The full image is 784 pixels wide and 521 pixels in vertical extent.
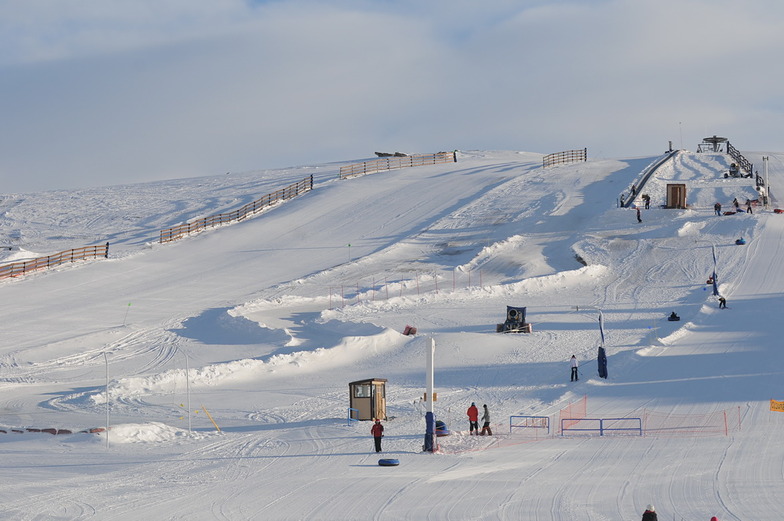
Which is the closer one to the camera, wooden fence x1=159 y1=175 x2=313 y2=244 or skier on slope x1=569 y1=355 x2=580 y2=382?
skier on slope x1=569 y1=355 x2=580 y2=382

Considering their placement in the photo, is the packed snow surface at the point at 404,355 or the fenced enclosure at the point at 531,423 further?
the fenced enclosure at the point at 531,423

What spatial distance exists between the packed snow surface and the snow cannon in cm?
53

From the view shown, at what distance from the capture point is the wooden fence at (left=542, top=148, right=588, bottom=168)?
8500 cm

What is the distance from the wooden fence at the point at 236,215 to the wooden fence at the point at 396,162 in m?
7.32

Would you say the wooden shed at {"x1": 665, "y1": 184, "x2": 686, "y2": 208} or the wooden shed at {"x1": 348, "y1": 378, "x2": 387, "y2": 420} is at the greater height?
the wooden shed at {"x1": 665, "y1": 184, "x2": 686, "y2": 208}

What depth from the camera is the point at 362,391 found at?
28.1m

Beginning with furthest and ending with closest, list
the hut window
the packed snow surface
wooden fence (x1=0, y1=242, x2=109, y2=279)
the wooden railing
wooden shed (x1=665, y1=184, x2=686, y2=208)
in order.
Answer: the wooden railing
wooden shed (x1=665, y1=184, x2=686, y2=208)
wooden fence (x1=0, y1=242, x2=109, y2=279)
the hut window
the packed snow surface

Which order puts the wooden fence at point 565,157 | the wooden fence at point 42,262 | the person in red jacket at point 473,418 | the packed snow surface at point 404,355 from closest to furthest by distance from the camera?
the packed snow surface at point 404,355
the person in red jacket at point 473,418
the wooden fence at point 42,262
the wooden fence at point 565,157

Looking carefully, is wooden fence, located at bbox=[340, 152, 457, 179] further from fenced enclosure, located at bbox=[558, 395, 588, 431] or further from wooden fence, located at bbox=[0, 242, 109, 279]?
fenced enclosure, located at bbox=[558, 395, 588, 431]

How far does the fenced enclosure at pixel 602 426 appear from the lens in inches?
1003

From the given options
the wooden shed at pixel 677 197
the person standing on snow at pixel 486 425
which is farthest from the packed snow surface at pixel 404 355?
the wooden shed at pixel 677 197

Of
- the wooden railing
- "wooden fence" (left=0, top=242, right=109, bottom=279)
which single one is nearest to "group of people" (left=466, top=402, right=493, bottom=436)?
"wooden fence" (left=0, top=242, right=109, bottom=279)

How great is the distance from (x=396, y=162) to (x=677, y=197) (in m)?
36.0

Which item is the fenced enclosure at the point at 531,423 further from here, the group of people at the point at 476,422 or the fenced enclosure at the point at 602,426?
the group of people at the point at 476,422
